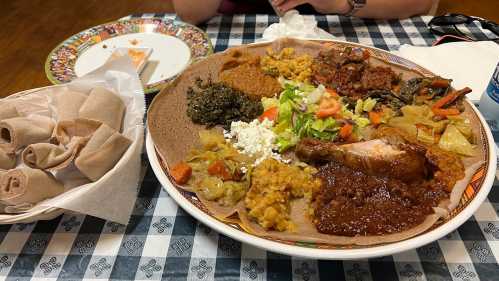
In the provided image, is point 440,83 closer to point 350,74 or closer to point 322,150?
point 350,74

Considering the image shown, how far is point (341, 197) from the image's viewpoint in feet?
4.50

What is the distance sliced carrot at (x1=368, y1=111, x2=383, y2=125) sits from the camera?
1.81m

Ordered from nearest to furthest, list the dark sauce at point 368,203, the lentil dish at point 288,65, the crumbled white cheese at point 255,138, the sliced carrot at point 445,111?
1. the dark sauce at point 368,203
2. the crumbled white cheese at point 255,138
3. the sliced carrot at point 445,111
4. the lentil dish at point 288,65

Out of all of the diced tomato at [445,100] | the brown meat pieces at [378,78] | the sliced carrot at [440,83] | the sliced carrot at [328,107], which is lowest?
the sliced carrot at [328,107]

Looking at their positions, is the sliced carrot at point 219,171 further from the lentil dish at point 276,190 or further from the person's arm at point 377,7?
the person's arm at point 377,7

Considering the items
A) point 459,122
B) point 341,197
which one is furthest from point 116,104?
point 459,122

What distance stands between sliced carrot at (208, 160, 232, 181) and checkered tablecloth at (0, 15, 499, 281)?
218mm

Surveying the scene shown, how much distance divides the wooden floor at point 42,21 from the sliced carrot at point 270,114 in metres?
3.54

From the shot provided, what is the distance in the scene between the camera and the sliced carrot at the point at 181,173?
144cm

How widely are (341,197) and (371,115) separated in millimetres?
652

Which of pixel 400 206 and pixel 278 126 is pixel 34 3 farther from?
pixel 400 206

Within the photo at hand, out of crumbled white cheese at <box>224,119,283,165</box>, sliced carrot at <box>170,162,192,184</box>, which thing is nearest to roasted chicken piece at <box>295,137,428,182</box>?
crumbled white cheese at <box>224,119,283,165</box>

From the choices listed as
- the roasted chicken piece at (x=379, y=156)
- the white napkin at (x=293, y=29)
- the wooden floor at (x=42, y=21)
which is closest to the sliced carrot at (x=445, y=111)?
the roasted chicken piece at (x=379, y=156)

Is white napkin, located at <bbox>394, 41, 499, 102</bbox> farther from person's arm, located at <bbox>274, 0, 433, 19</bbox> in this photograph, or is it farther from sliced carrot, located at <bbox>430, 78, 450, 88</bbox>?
person's arm, located at <bbox>274, 0, 433, 19</bbox>
